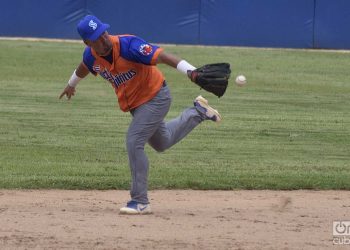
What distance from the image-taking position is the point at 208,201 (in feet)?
27.6

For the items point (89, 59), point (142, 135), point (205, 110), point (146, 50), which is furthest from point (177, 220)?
point (89, 59)

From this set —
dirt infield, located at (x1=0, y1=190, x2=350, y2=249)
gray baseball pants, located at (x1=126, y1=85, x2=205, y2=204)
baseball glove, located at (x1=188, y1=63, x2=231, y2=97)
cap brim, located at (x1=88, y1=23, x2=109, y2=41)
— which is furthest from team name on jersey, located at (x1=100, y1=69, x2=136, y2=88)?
dirt infield, located at (x1=0, y1=190, x2=350, y2=249)

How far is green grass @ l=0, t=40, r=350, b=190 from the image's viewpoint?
31.0ft

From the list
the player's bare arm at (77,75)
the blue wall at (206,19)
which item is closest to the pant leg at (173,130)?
the player's bare arm at (77,75)

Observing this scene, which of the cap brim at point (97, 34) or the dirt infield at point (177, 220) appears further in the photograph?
the cap brim at point (97, 34)

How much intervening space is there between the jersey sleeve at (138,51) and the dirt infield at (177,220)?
1339 millimetres

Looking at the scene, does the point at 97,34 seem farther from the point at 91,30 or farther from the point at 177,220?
the point at 177,220

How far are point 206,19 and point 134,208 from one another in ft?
65.8

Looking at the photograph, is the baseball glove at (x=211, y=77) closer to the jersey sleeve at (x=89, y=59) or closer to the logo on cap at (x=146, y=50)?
the logo on cap at (x=146, y=50)

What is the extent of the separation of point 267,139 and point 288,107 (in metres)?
3.55

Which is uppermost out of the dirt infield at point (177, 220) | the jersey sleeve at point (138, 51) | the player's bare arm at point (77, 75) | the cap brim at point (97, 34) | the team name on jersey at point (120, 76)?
the cap brim at point (97, 34)

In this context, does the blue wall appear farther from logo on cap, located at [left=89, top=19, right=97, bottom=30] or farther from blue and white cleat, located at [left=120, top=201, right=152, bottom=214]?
logo on cap, located at [left=89, top=19, right=97, bottom=30]

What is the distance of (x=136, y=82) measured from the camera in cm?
734

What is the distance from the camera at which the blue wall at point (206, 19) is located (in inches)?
1060
